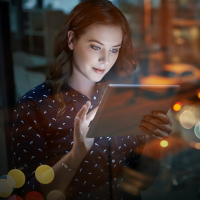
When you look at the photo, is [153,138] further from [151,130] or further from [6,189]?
[6,189]

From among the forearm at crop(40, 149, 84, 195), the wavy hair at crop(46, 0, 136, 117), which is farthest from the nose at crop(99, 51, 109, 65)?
the forearm at crop(40, 149, 84, 195)

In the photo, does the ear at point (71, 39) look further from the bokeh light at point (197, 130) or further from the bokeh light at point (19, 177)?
the bokeh light at point (197, 130)

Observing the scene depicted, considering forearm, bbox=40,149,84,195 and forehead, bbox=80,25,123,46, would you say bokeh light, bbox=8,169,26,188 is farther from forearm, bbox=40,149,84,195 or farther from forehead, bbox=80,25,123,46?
forehead, bbox=80,25,123,46

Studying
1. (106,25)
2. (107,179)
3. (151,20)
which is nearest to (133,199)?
(107,179)

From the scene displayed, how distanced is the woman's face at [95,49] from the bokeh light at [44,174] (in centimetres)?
37

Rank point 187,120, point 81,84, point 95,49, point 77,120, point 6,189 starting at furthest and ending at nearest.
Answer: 1. point 187,120
2. point 6,189
3. point 81,84
4. point 95,49
5. point 77,120

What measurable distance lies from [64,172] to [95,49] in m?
0.45

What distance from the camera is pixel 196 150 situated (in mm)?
2354

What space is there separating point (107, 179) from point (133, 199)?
21 cm

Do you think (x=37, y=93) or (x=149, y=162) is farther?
(x=149, y=162)

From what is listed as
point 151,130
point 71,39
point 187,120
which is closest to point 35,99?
point 71,39

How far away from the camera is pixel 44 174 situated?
719 millimetres

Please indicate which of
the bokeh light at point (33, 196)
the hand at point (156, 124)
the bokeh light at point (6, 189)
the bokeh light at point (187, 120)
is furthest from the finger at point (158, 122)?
the bokeh light at point (187, 120)

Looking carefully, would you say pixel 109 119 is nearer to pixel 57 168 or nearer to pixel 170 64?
pixel 57 168
